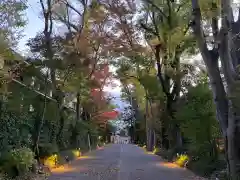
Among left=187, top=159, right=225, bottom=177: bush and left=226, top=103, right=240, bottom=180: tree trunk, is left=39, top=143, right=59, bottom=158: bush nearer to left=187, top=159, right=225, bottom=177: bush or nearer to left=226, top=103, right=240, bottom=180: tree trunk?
left=187, top=159, right=225, bottom=177: bush

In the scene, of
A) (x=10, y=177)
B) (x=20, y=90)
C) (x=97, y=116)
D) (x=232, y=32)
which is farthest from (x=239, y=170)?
(x=97, y=116)

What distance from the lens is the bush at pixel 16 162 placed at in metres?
11.5

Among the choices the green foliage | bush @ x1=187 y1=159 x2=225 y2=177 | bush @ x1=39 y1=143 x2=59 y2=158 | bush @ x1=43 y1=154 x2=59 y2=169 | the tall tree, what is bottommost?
bush @ x1=187 y1=159 x2=225 y2=177

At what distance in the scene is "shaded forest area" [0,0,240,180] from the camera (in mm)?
10531

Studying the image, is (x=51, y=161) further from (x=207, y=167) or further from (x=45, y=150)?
(x=207, y=167)

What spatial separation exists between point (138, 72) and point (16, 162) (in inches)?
760

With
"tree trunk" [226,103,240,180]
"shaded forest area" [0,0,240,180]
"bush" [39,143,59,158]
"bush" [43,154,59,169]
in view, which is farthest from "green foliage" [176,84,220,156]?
"bush" [39,143,59,158]

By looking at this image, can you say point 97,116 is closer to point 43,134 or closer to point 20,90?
point 43,134

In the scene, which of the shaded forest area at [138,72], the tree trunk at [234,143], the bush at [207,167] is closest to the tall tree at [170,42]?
the shaded forest area at [138,72]

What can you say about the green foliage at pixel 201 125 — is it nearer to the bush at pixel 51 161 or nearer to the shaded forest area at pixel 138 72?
the shaded forest area at pixel 138 72

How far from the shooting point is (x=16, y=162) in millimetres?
11602

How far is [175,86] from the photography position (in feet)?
73.0

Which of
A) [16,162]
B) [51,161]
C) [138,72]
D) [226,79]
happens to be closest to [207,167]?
[226,79]

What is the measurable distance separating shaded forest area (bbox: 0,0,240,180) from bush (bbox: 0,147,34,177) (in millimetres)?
30
